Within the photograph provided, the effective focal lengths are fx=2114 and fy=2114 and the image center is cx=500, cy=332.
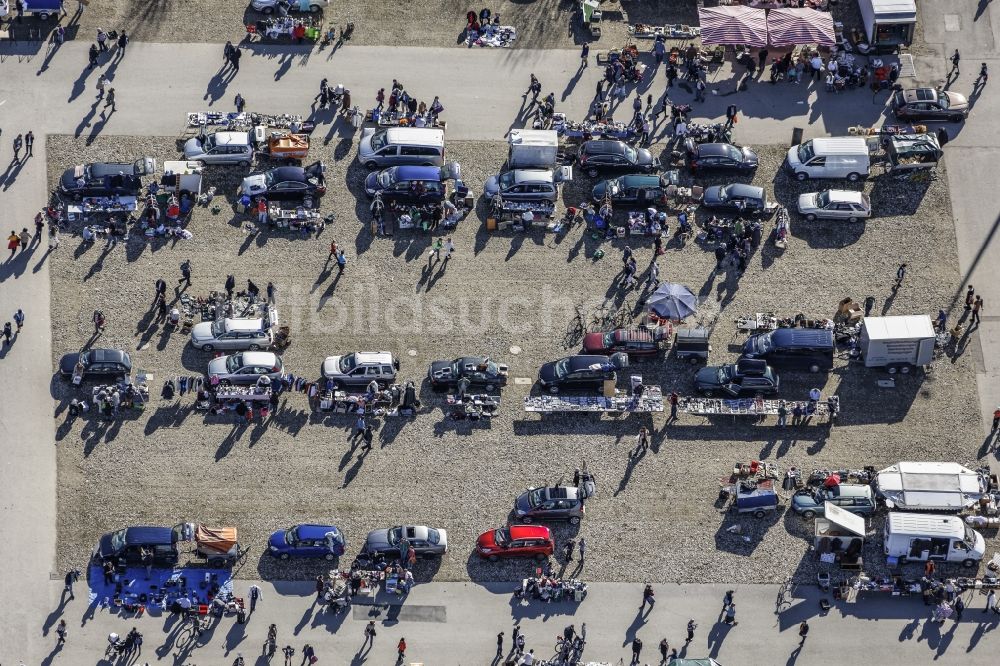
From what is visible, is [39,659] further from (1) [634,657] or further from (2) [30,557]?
(1) [634,657]

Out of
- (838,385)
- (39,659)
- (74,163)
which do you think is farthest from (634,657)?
(74,163)

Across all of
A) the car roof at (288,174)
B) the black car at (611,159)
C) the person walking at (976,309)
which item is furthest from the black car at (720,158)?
the car roof at (288,174)

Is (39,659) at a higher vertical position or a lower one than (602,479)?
lower

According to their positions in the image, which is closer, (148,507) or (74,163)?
(148,507)

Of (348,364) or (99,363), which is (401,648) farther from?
(99,363)

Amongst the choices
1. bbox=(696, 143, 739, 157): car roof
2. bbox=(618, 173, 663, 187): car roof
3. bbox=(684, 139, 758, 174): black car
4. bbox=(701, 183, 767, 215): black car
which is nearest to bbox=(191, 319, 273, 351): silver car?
bbox=(618, 173, 663, 187): car roof

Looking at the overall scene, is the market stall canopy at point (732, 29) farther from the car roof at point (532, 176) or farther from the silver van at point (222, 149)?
the silver van at point (222, 149)
